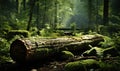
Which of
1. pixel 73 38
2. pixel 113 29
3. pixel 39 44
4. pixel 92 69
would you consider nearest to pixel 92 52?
pixel 73 38

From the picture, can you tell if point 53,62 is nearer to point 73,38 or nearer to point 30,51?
point 30,51

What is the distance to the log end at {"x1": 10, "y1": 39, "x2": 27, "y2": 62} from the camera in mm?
8125

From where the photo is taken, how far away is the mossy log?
8164mm

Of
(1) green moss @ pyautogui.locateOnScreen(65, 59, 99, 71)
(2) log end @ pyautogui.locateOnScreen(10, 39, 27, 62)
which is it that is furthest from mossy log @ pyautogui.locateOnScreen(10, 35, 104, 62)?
(1) green moss @ pyautogui.locateOnScreen(65, 59, 99, 71)

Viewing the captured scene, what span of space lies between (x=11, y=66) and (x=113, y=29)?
760cm

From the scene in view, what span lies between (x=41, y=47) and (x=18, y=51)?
3.32 feet

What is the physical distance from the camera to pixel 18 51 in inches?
330

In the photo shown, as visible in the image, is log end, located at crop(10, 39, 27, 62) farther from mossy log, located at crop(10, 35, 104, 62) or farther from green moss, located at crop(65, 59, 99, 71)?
green moss, located at crop(65, 59, 99, 71)

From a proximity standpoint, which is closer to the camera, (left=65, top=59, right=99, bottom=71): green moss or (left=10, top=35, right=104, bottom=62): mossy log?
(left=65, top=59, right=99, bottom=71): green moss

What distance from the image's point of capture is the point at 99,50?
859 centimetres

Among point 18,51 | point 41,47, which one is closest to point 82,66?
point 41,47

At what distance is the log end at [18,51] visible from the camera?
812 centimetres

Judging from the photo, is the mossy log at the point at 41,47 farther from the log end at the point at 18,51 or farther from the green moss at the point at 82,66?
the green moss at the point at 82,66

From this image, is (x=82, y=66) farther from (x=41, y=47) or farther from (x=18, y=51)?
(x=18, y=51)
